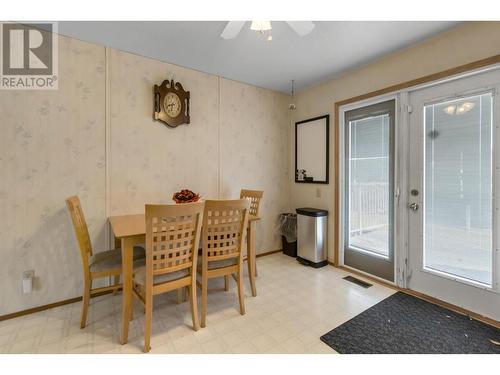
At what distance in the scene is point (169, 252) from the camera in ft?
5.66

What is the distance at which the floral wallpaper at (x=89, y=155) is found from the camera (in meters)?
2.08

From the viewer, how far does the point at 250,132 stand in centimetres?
353

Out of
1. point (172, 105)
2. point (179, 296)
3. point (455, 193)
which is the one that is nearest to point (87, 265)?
point (179, 296)

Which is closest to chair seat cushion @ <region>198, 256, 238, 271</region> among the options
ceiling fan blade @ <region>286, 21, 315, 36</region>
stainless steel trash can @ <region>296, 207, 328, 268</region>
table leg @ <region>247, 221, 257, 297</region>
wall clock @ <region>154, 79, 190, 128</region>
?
table leg @ <region>247, 221, 257, 297</region>

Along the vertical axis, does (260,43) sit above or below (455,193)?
above

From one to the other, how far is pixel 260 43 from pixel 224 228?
6.01 ft

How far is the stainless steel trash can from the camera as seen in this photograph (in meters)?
3.20

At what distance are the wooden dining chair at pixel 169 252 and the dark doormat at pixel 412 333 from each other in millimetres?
1180

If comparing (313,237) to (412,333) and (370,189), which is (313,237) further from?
(412,333)

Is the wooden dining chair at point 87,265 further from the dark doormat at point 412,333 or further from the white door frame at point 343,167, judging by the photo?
the white door frame at point 343,167

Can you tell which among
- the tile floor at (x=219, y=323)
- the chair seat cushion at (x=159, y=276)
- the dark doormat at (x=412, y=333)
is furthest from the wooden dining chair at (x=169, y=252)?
the dark doormat at (x=412, y=333)

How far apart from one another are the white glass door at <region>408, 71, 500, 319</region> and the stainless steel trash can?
1030mm
